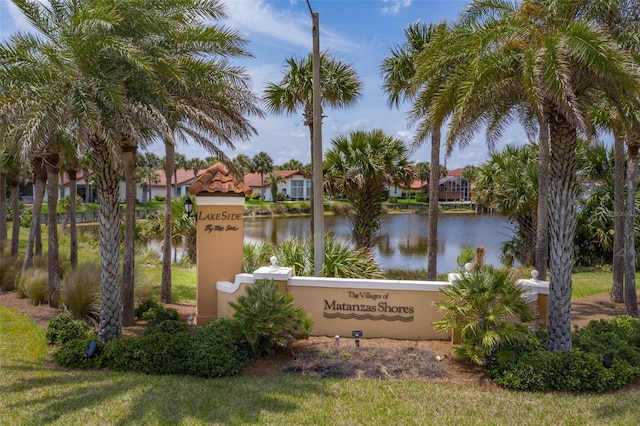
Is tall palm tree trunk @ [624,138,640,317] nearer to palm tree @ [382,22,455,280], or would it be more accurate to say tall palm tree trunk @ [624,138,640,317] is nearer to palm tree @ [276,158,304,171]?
palm tree @ [382,22,455,280]

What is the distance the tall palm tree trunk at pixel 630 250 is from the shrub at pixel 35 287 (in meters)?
14.6

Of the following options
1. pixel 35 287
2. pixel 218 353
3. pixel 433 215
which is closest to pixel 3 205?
pixel 35 287

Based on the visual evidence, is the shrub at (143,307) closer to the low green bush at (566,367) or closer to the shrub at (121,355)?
the shrub at (121,355)

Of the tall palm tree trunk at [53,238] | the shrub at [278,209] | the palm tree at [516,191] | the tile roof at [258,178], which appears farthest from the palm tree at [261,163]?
the tall palm tree trunk at [53,238]

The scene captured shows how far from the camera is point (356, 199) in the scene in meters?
17.8

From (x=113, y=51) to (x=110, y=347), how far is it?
5079 mm

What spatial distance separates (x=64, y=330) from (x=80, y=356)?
1.16 metres

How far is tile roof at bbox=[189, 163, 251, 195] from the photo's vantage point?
400 inches

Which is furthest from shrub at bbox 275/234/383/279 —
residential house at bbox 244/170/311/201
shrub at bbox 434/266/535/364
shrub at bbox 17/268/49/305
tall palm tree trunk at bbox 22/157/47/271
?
residential house at bbox 244/170/311/201

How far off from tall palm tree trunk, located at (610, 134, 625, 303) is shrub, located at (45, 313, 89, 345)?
42.8 ft

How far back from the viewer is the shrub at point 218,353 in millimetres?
7230

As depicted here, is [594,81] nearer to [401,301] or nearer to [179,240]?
[401,301]

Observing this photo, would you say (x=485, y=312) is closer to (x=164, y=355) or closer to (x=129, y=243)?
(x=164, y=355)

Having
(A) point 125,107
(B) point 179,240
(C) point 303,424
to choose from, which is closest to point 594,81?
(C) point 303,424
